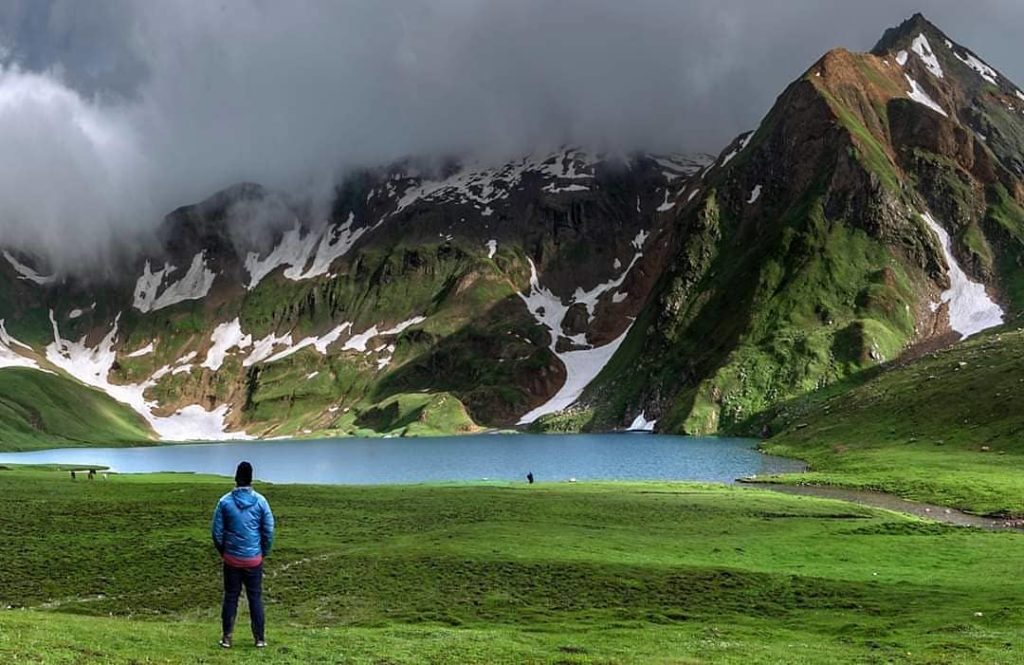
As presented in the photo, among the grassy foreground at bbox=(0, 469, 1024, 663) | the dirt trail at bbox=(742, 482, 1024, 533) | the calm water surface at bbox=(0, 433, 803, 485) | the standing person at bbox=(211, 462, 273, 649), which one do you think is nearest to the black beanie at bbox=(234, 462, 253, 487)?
the standing person at bbox=(211, 462, 273, 649)

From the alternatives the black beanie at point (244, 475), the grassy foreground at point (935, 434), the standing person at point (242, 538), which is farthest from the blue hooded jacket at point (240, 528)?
the grassy foreground at point (935, 434)

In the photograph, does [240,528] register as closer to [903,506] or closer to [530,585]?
[530,585]

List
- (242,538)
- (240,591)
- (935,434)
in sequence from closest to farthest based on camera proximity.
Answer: (242,538) → (240,591) → (935,434)

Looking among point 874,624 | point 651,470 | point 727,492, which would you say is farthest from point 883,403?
point 874,624

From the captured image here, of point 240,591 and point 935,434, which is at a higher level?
point 935,434

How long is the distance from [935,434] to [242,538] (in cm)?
9798

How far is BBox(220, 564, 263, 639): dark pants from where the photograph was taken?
2005cm

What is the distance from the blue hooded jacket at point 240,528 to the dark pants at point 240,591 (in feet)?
1.22

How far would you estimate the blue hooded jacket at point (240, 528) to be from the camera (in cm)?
2003

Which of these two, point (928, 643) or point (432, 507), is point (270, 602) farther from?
point (432, 507)

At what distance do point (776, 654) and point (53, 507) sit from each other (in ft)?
172

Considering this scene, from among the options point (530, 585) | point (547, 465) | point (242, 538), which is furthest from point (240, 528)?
point (547, 465)

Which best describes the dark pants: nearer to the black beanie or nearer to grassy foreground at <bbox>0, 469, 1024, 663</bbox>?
grassy foreground at <bbox>0, 469, 1024, 663</bbox>

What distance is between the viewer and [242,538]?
20047mm
